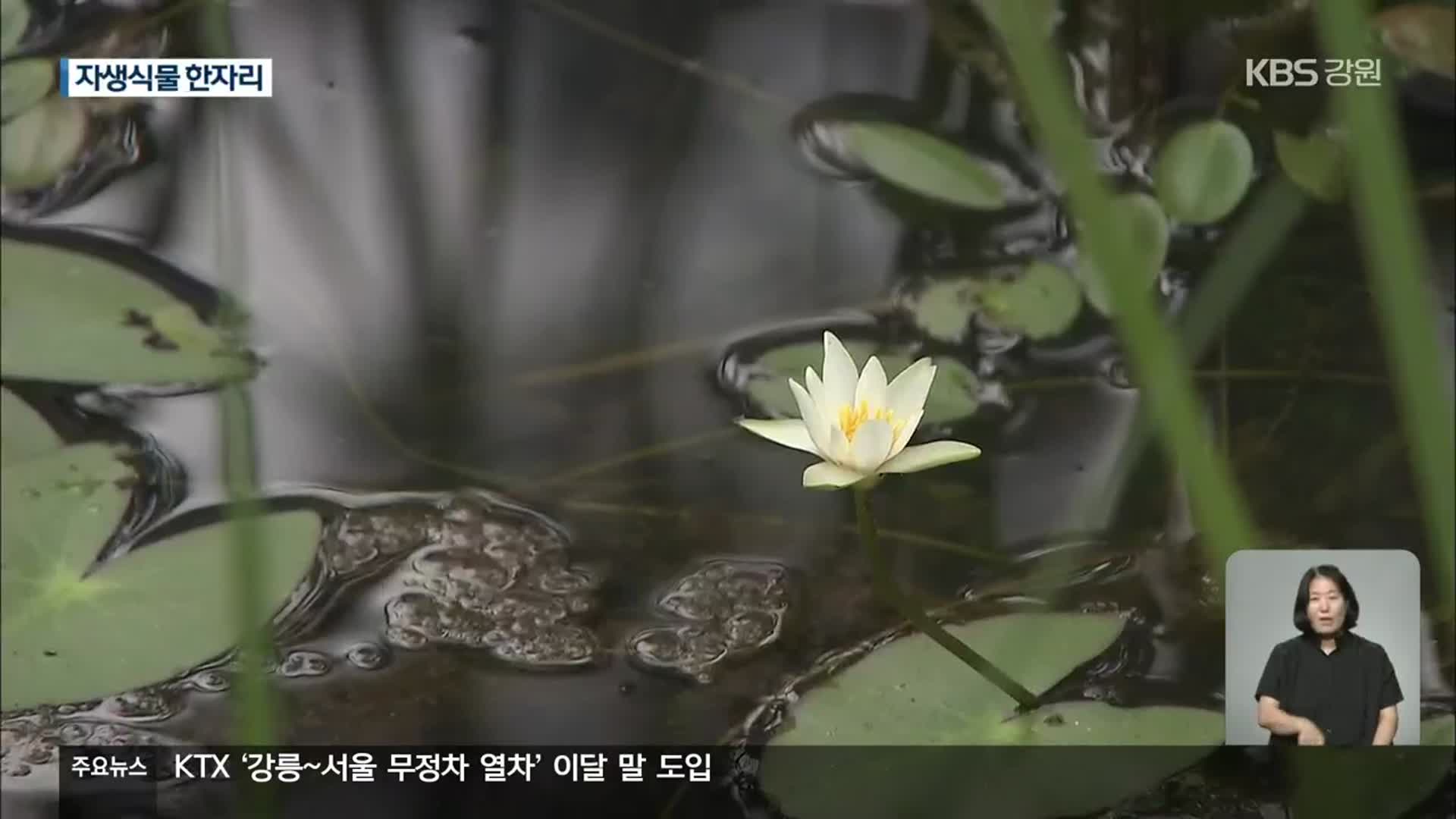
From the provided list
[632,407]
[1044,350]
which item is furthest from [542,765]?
[1044,350]

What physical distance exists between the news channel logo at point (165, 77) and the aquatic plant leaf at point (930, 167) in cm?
46

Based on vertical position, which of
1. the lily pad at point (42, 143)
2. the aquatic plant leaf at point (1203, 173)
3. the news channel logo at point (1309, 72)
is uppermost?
the news channel logo at point (1309, 72)

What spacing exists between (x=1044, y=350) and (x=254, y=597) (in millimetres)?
633

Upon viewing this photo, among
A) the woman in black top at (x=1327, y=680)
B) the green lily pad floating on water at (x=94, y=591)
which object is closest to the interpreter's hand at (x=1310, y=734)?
the woman in black top at (x=1327, y=680)

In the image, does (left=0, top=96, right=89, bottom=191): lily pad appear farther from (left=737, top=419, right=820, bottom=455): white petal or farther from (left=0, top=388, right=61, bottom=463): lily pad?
(left=737, top=419, right=820, bottom=455): white petal

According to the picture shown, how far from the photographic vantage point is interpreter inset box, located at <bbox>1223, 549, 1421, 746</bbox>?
2.69 ft

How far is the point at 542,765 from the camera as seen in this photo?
2.73 ft

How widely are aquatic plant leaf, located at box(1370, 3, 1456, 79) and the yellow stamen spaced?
1.60 ft

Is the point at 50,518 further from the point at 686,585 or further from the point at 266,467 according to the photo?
the point at 686,585

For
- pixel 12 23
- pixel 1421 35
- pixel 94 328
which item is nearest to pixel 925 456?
pixel 1421 35

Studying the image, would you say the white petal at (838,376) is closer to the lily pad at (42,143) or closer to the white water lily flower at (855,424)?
the white water lily flower at (855,424)

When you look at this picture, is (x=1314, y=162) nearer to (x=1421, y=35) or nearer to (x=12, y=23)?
(x=1421, y=35)

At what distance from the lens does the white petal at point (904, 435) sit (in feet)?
2.40

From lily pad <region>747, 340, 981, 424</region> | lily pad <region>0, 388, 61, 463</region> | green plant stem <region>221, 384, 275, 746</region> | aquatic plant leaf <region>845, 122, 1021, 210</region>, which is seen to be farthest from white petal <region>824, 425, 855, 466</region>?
lily pad <region>0, 388, 61, 463</region>
